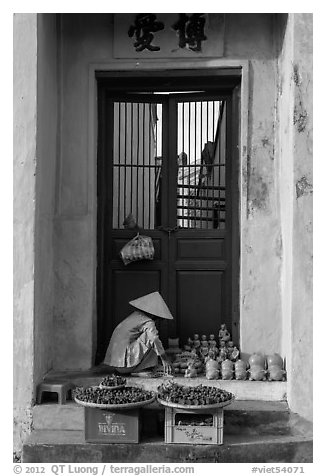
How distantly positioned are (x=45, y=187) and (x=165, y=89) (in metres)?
1.70

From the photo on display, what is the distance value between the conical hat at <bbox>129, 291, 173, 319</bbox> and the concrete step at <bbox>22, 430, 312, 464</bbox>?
131cm

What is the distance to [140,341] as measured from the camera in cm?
630

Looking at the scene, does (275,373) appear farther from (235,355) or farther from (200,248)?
(200,248)

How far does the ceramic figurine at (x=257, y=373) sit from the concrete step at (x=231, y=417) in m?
0.29

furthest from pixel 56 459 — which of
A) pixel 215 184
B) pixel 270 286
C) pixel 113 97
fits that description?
pixel 113 97

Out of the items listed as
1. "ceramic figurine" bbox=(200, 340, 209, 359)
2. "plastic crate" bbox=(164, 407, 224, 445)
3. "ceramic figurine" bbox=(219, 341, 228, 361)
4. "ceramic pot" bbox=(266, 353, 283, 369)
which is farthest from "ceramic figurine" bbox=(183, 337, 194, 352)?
"plastic crate" bbox=(164, 407, 224, 445)

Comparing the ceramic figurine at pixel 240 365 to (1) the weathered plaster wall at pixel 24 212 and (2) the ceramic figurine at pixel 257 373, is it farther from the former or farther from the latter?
(1) the weathered plaster wall at pixel 24 212

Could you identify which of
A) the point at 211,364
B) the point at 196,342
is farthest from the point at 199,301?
the point at 211,364

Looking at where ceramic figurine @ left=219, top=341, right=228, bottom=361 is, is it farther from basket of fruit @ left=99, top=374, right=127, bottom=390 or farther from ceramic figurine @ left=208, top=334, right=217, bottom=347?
basket of fruit @ left=99, top=374, right=127, bottom=390

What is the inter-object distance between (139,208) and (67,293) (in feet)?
4.01

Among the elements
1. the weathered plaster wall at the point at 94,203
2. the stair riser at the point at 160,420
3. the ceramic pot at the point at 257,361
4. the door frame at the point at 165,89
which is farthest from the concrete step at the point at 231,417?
the door frame at the point at 165,89

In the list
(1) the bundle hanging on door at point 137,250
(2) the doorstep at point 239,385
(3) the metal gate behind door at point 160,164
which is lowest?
(2) the doorstep at point 239,385

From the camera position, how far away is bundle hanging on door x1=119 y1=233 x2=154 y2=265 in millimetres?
6750

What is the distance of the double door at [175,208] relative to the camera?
6883 millimetres
